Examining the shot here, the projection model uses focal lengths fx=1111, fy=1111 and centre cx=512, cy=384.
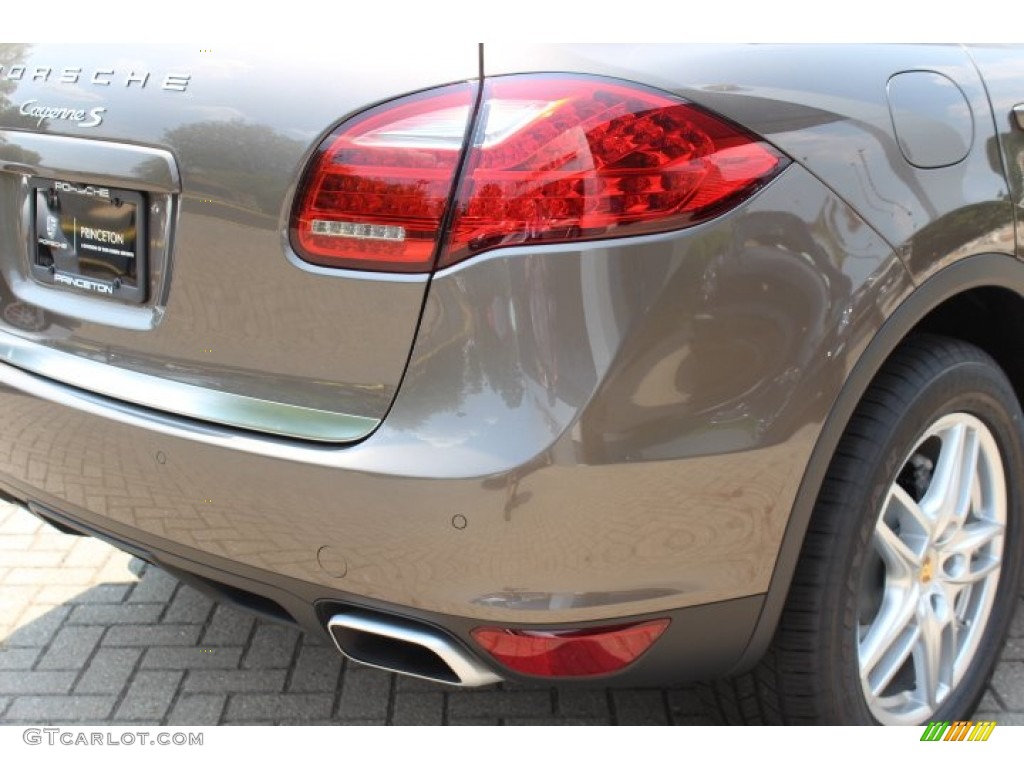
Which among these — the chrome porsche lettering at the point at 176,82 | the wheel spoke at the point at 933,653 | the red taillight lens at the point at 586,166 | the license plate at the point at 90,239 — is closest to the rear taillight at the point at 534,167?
the red taillight lens at the point at 586,166

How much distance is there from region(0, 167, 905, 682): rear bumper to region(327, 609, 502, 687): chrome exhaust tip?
4 cm

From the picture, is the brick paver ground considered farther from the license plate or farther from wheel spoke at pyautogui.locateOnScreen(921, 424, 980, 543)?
the license plate

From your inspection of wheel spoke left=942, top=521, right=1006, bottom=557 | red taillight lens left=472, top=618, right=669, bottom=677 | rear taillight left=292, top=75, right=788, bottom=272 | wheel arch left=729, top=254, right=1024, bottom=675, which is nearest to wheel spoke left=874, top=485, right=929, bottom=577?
wheel spoke left=942, top=521, right=1006, bottom=557

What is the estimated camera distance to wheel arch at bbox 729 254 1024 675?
1.82 m

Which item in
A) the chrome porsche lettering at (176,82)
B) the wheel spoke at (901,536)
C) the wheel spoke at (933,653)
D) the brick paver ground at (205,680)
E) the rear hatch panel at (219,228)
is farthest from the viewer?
the brick paver ground at (205,680)

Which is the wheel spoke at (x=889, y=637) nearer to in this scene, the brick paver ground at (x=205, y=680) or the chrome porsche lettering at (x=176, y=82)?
the brick paver ground at (x=205, y=680)

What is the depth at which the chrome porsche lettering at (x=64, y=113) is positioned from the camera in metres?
1.97

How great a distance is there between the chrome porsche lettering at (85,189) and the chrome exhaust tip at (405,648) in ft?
2.85

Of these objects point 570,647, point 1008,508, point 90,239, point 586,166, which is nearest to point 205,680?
point 90,239

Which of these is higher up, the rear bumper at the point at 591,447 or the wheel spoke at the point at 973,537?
the rear bumper at the point at 591,447

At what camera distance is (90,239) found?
2088 mm

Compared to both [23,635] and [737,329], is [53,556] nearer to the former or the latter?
[23,635]

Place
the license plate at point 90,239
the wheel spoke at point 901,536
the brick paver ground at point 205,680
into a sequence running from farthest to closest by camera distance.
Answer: the brick paver ground at point 205,680 < the wheel spoke at point 901,536 < the license plate at point 90,239

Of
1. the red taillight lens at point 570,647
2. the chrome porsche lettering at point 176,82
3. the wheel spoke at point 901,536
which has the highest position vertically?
the chrome porsche lettering at point 176,82
